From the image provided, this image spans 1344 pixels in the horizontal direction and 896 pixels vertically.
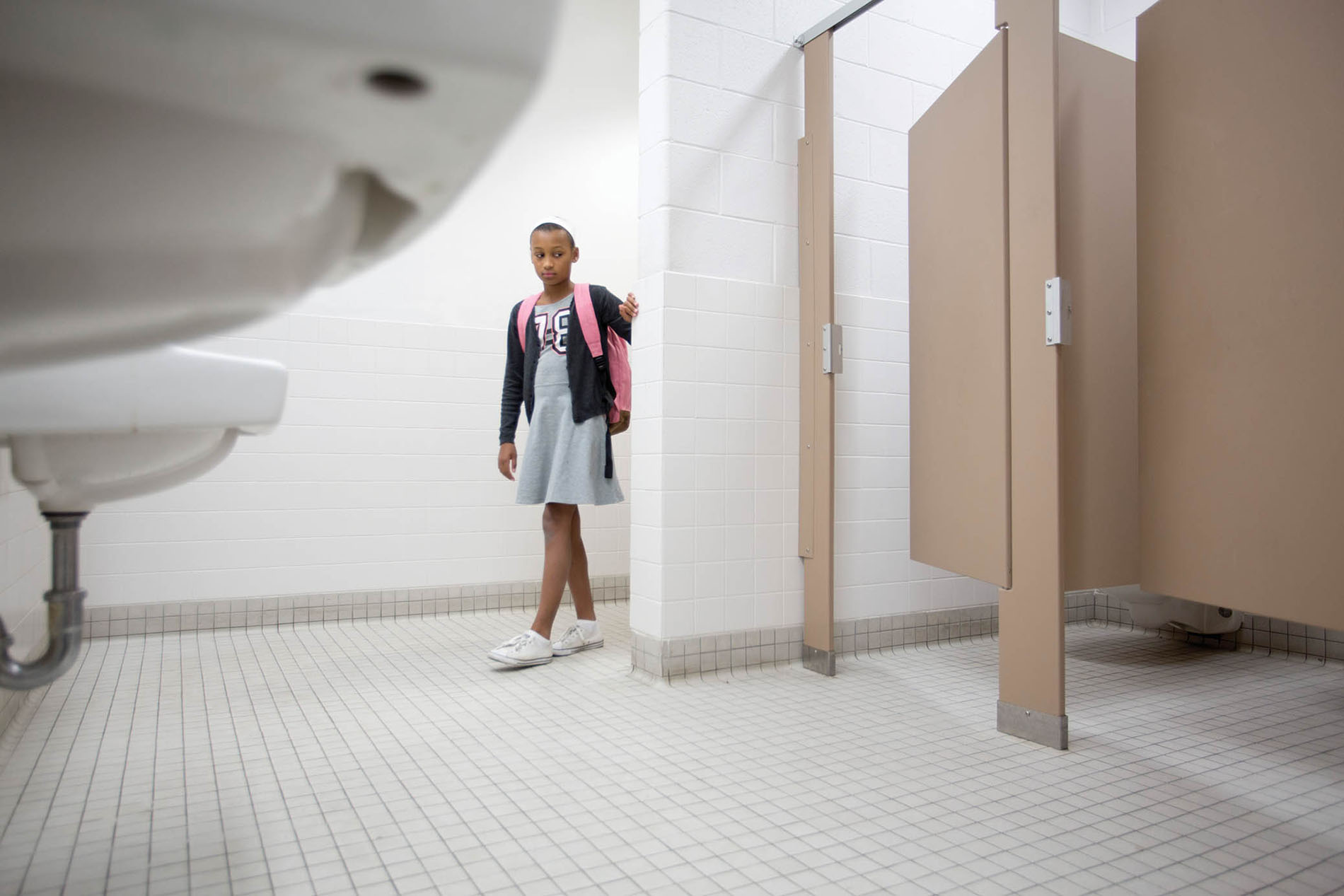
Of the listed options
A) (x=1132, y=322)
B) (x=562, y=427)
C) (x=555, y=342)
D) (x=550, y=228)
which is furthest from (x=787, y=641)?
(x=550, y=228)

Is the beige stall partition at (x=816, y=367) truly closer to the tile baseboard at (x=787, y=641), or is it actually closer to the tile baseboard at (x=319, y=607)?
the tile baseboard at (x=787, y=641)

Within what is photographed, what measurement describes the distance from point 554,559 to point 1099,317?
1605mm

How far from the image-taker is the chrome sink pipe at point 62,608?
978 millimetres

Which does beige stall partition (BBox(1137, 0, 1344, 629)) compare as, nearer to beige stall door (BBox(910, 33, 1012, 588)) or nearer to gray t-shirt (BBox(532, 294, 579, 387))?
beige stall door (BBox(910, 33, 1012, 588))

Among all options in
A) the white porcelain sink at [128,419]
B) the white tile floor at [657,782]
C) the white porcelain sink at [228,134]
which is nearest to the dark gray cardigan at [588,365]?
the white tile floor at [657,782]

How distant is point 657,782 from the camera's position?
1.39m

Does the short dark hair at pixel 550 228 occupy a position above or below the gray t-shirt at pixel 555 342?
above

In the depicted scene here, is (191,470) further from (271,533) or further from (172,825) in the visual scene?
(271,533)

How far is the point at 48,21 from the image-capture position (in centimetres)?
22

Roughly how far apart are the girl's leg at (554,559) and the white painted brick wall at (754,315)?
25 cm

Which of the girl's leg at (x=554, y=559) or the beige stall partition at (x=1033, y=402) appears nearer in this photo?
the beige stall partition at (x=1033, y=402)

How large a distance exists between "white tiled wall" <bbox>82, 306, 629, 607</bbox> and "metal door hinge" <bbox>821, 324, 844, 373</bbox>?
1.06 m

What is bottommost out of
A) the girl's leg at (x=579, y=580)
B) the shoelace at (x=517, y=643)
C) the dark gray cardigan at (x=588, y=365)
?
the shoelace at (x=517, y=643)

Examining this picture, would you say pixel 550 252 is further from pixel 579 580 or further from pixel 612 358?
pixel 579 580
